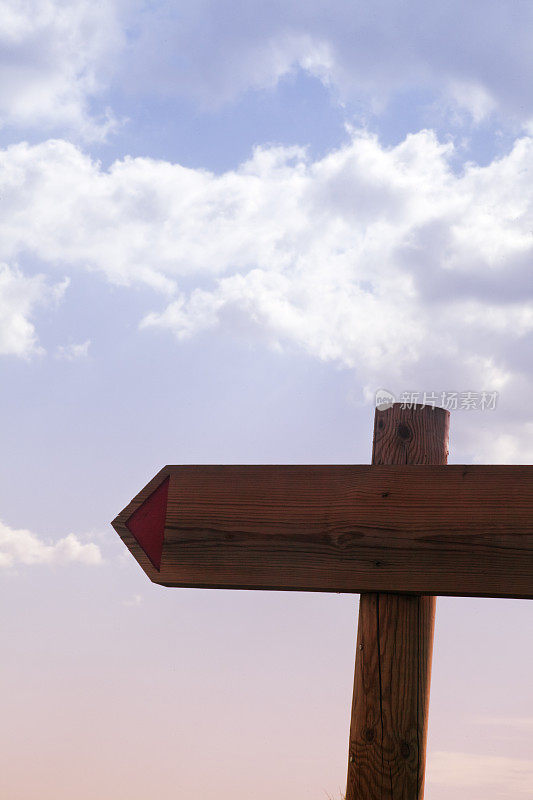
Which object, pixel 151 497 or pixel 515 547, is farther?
pixel 151 497

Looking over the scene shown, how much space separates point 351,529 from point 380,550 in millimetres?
128

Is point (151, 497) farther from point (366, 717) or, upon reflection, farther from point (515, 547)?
point (515, 547)

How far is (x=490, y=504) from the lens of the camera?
284 centimetres

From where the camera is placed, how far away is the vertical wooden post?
2.85m

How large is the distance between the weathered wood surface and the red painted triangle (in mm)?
27

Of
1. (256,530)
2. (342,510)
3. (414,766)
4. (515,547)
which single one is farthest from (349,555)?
(414,766)

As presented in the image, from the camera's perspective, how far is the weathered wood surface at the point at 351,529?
9.18 ft

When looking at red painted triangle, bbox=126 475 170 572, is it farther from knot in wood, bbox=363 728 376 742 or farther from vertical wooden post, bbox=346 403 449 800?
knot in wood, bbox=363 728 376 742

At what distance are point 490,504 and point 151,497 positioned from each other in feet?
4.30

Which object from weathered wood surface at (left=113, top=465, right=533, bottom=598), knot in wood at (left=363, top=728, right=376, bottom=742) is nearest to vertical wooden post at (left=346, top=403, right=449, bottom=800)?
knot in wood at (left=363, top=728, right=376, bottom=742)

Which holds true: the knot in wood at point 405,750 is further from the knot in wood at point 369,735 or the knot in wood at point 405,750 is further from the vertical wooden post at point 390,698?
the knot in wood at point 369,735

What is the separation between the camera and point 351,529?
2920 millimetres

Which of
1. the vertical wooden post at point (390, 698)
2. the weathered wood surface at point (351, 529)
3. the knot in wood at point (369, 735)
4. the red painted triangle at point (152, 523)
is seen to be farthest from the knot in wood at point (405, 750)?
the red painted triangle at point (152, 523)

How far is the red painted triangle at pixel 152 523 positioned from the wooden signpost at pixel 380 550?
0.02 meters
